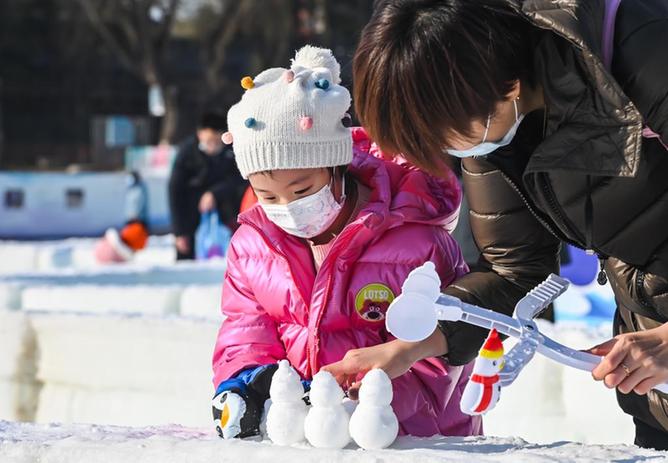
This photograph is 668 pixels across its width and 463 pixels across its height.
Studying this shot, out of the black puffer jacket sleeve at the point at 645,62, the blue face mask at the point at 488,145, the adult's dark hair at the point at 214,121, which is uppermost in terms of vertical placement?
the adult's dark hair at the point at 214,121

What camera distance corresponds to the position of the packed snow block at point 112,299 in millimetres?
5922

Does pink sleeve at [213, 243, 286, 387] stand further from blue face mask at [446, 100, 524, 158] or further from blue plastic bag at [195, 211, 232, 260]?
blue plastic bag at [195, 211, 232, 260]

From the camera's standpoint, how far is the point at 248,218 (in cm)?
243

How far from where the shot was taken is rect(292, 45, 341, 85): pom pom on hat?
2449mm

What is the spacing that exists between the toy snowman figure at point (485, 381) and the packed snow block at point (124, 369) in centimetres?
232

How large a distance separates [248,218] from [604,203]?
88 cm

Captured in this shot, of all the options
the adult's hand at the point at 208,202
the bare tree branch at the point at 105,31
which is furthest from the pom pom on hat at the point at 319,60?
the bare tree branch at the point at 105,31

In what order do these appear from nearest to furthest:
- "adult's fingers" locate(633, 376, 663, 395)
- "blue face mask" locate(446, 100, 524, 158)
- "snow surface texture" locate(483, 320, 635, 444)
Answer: "adult's fingers" locate(633, 376, 663, 395)
"blue face mask" locate(446, 100, 524, 158)
"snow surface texture" locate(483, 320, 635, 444)

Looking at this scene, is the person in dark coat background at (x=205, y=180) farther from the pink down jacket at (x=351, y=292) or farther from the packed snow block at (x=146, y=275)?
the pink down jacket at (x=351, y=292)

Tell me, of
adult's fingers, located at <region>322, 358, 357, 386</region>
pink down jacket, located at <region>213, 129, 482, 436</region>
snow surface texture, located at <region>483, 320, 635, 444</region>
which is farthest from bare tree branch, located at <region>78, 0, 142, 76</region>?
adult's fingers, located at <region>322, 358, 357, 386</region>

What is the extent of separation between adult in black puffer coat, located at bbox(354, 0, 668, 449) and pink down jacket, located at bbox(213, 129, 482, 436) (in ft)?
1.35

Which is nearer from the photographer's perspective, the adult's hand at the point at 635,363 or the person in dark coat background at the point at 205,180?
the adult's hand at the point at 635,363

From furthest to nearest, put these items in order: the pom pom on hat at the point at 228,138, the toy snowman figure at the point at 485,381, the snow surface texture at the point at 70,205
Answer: the snow surface texture at the point at 70,205 → the pom pom on hat at the point at 228,138 → the toy snowman figure at the point at 485,381

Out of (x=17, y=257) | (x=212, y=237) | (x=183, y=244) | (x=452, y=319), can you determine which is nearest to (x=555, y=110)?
(x=452, y=319)
